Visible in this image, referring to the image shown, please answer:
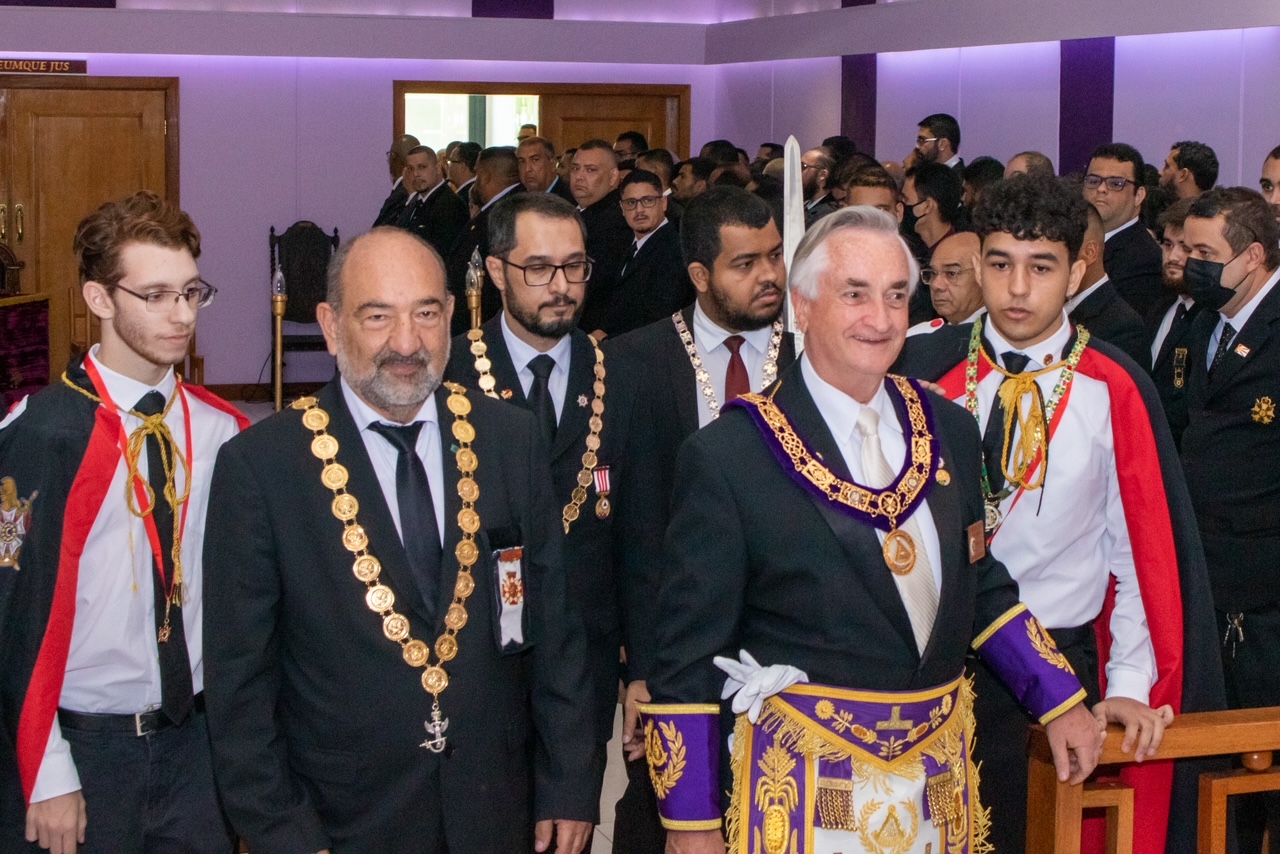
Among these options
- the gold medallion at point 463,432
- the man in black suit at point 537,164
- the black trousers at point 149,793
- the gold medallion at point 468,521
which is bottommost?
→ the black trousers at point 149,793

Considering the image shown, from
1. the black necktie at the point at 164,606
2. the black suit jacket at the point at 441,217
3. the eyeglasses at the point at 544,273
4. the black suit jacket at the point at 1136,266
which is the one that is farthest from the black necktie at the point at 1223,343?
the black suit jacket at the point at 441,217

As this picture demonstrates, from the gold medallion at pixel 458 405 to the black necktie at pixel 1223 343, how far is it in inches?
98.3

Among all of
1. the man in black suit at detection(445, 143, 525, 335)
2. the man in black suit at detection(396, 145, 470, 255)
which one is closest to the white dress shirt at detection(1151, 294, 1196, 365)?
the man in black suit at detection(445, 143, 525, 335)

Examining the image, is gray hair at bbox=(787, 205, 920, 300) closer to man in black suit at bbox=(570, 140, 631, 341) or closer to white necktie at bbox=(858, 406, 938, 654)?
white necktie at bbox=(858, 406, 938, 654)

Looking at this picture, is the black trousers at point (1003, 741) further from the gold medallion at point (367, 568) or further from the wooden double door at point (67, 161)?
the wooden double door at point (67, 161)

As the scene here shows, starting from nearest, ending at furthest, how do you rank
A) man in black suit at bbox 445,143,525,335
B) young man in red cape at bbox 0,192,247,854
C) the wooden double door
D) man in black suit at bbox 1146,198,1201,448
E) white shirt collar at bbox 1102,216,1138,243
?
young man in red cape at bbox 0,192,247,854
man in black suit at bbox 1146,198,1201,448
white shirt collar at bbox 1102,216,1138,243
man in black suit at bbox 445,143,525,335
the wooden double door

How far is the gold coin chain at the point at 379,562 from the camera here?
2.47 metres

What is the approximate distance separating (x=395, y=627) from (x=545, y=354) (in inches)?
45.2

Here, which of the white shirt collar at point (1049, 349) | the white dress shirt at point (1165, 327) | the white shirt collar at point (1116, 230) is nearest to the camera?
the white shirt collar at point (1049, 349)

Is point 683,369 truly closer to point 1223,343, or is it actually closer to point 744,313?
point 744,313

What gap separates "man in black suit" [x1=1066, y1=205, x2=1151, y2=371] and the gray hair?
68.0 inches

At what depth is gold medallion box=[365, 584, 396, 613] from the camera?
2461 mm

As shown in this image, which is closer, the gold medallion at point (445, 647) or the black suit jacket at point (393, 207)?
the gold medallion at point (445, 647)

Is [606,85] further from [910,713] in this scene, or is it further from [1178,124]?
[910,713]
